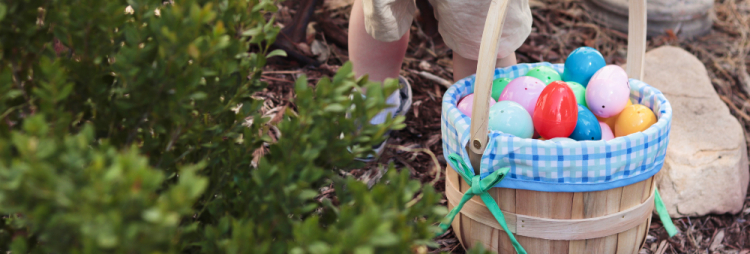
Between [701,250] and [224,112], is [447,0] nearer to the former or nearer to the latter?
[224,112]

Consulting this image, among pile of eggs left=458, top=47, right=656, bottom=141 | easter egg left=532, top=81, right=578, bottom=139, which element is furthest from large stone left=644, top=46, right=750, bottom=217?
easter egg left=532, top=81, right=578, bottom=139

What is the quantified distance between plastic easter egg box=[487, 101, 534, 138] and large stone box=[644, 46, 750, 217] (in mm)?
686

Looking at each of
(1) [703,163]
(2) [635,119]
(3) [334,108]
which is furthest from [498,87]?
(3) [334,108]

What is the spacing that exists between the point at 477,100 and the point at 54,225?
764 millimetres

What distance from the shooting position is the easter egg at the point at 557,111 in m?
1.22

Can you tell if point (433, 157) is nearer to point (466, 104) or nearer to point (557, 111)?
point (466, 104)

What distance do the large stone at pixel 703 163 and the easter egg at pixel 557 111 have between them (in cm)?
63

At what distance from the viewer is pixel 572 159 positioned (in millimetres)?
1101

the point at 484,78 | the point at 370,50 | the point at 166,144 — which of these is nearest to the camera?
the point at 166,144

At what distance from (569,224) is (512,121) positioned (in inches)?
10.0

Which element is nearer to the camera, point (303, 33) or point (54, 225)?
point (54, 225)

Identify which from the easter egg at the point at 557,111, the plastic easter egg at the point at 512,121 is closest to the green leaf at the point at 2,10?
the plastic easter egg at the point at 512,121

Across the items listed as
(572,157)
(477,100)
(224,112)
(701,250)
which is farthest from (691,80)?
(224,112)

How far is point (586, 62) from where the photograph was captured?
1479 millimetres
